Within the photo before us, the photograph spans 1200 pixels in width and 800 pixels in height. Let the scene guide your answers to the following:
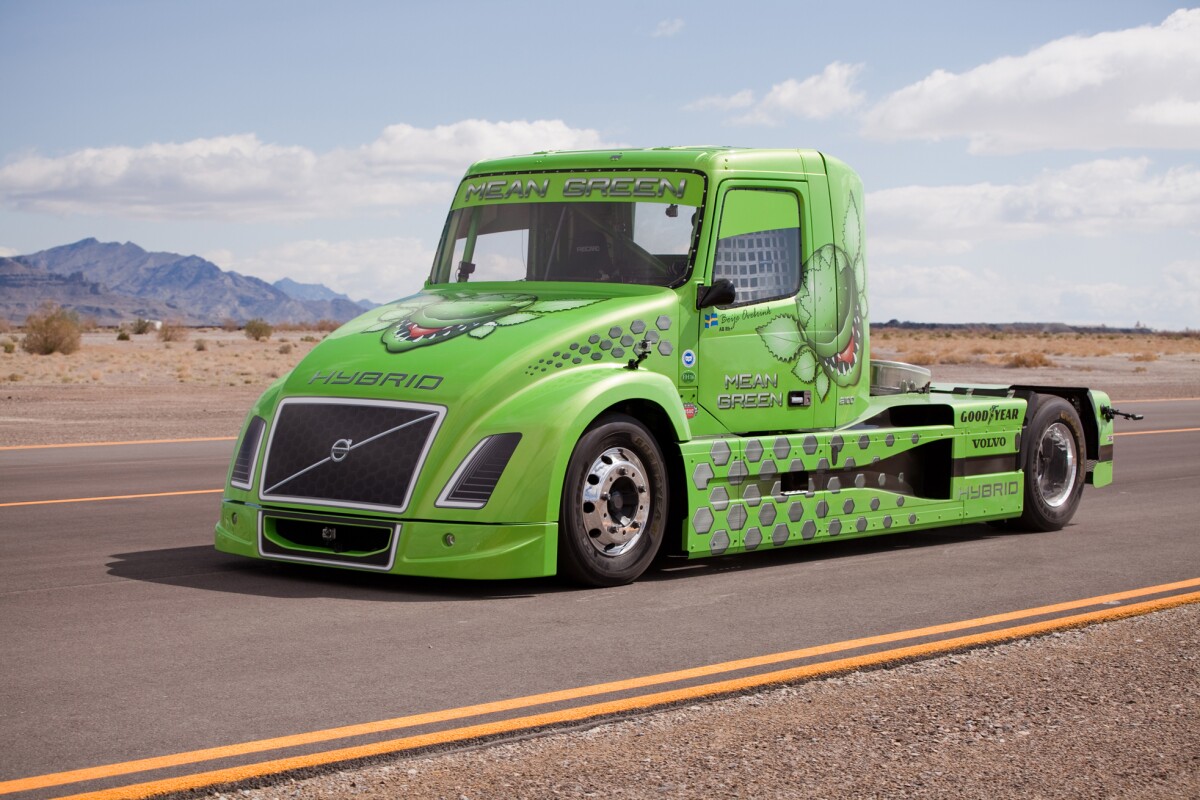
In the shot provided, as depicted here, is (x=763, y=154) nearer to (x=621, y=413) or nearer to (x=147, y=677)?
(x=621, y=413)

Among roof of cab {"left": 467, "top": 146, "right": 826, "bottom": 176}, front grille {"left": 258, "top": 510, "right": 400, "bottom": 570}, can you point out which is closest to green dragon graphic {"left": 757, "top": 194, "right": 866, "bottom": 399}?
roof of cab {"left": 467, "top": 146, "right": 826, "bottom": 176}

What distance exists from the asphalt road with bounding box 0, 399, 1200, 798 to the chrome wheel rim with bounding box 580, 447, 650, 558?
0.99 feet

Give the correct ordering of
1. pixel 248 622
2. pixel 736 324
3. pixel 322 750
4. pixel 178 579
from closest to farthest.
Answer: pixel 322 750 < pixel 248 622 < pixel 178 579 < pixel 736 324

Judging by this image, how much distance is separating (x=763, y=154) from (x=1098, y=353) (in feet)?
266

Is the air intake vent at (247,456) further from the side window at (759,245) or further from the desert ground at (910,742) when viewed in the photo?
the desert ground at (910,742)

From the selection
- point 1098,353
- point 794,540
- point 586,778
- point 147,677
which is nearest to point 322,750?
point 586,778

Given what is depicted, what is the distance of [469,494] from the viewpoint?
26.8ft

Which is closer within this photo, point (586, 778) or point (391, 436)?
point (586, 778)

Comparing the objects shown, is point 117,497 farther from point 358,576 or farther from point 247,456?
point 358,576

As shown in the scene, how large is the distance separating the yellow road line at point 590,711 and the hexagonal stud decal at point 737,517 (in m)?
2.10

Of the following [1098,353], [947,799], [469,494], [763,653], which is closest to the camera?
[947,799]

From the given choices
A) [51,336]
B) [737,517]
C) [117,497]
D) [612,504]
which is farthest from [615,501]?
[51,336]

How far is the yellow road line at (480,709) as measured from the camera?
16.3ft

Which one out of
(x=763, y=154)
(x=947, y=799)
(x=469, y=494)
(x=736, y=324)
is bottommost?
(x=947, y=799)
